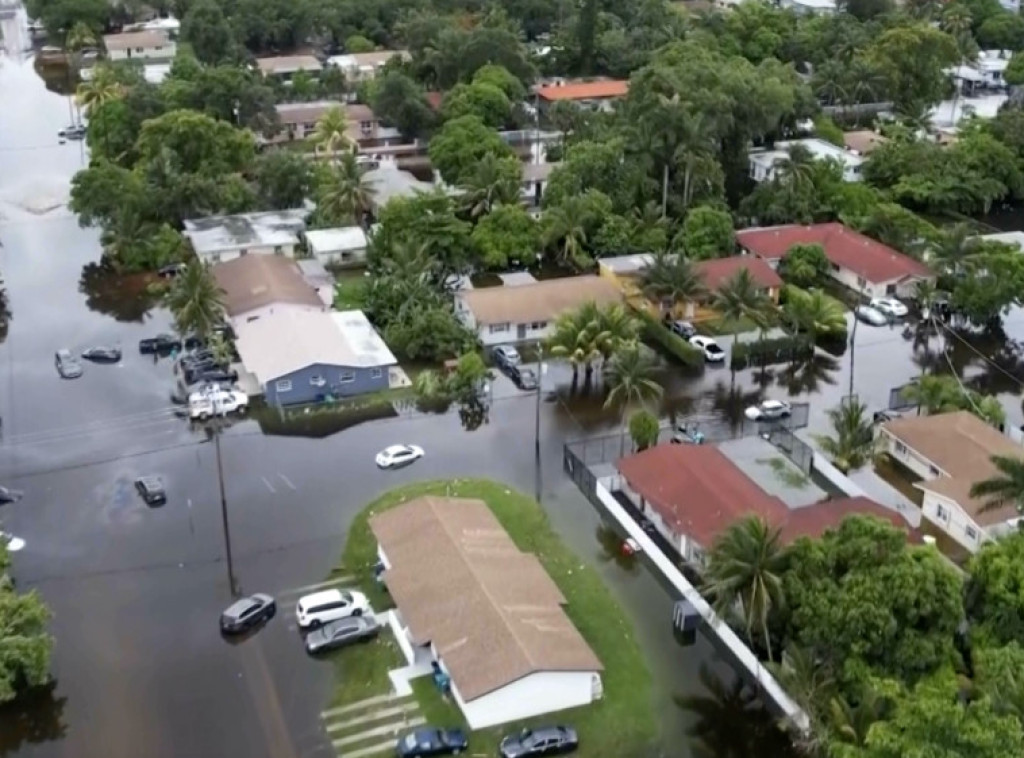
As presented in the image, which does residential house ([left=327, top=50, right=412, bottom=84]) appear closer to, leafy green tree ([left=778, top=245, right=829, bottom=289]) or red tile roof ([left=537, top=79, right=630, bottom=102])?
red tile roof ([left=537, top=79, right=630, bottom=102])

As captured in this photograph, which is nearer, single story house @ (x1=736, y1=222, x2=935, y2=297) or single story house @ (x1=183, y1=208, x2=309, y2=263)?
single story house @ (x1=736, y1=222, x2=935, y2=297)

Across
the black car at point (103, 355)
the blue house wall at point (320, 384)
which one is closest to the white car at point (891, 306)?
the blue house wall at point (320, 384)

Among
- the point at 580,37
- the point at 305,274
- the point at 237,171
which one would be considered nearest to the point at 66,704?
the point at 305,274

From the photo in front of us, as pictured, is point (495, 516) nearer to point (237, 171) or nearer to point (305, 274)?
point (305, 274)

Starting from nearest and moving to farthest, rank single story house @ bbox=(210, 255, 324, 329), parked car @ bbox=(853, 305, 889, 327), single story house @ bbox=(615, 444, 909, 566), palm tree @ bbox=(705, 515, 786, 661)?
palm tree @ bbox=(705, 515, 786, 661) → single story house @ bbox=(615, 444, 909, 566) → single story house @ bbox=(210, 255, 324, 329) → parked car @ bbox=(853, 305, 889, 327)

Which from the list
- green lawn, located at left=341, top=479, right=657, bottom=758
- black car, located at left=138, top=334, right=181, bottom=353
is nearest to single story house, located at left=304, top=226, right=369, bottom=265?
black car, located at left=138, top=334, right=181, bottom=353

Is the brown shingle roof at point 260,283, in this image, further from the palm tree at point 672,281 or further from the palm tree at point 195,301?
the palm tree at point 672,281
